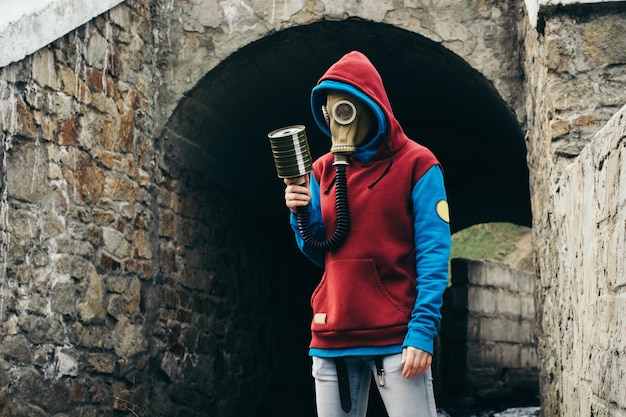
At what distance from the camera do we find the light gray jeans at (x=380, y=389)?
6.84 feet

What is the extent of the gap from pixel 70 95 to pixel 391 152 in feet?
6.68

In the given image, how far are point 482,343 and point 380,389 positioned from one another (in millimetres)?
6419

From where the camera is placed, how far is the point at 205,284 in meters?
5.19

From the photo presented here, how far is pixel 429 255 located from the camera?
2.13m

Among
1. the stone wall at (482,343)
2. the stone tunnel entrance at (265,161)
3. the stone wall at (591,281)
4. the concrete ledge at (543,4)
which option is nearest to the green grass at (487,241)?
the stone wall at (482,343)

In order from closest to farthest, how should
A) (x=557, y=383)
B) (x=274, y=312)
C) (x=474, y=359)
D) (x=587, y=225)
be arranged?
(x=587, y=225)
(x=557, y=383)
(x=274, y=312)
(x=474, y=359)

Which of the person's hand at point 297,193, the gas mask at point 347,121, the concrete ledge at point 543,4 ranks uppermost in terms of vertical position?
the concrete ledge at point 543,4

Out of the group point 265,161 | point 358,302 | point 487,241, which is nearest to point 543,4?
point 358,302

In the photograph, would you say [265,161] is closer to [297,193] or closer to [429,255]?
[297,193]

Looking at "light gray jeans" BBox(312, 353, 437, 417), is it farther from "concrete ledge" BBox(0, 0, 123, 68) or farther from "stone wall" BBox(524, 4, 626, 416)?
"concrete ledge" BBox(0, 0, 123, 68)

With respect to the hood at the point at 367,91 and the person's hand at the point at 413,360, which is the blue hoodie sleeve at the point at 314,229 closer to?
the hood at the point at 367,91

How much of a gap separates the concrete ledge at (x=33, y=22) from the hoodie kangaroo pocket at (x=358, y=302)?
186cm

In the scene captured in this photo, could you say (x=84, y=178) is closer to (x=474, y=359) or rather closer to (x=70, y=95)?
(x=70, y=95)

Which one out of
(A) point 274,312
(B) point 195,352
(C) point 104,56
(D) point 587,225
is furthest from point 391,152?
(A) point 274,312
